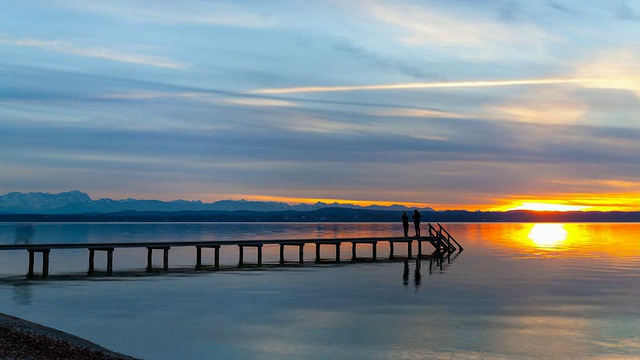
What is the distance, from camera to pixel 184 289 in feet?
124

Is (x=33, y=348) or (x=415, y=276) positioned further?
(x=415, y=276)

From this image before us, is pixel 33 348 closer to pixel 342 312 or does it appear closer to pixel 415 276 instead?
pixel 342 312

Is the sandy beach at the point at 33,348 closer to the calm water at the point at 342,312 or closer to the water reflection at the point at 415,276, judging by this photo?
the calm water at the point at 342,312

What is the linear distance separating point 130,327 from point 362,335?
818cm

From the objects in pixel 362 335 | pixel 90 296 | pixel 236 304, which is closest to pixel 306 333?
pixel 362 335

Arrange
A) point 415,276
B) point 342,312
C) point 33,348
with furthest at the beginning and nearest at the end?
point 415,276 < point 342,312 < point 33,348

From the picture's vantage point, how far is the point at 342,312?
29781 millimetres

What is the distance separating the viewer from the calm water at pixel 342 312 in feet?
73.6

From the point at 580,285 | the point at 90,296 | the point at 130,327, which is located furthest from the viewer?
the point at 580,285

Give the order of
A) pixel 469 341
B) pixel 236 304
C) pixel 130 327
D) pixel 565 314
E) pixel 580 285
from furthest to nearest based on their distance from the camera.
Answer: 1. pixel 580 285
2. pixel 236 304
3. pixel 565 314
4. pixel 130 327
5. pixel 469 341

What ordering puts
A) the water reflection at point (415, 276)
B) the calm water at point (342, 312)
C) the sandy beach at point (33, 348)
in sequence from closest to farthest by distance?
the sandy beach at point (33, 348) < the calm water at point (342, 312) < the water reflection at point (415, 276)

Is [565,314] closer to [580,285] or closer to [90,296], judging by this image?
[580,285]

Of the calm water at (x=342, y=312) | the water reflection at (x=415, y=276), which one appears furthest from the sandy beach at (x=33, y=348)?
the water reflection at (x=415, y=276)

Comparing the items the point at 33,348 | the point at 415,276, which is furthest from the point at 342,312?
the point at 415,276
